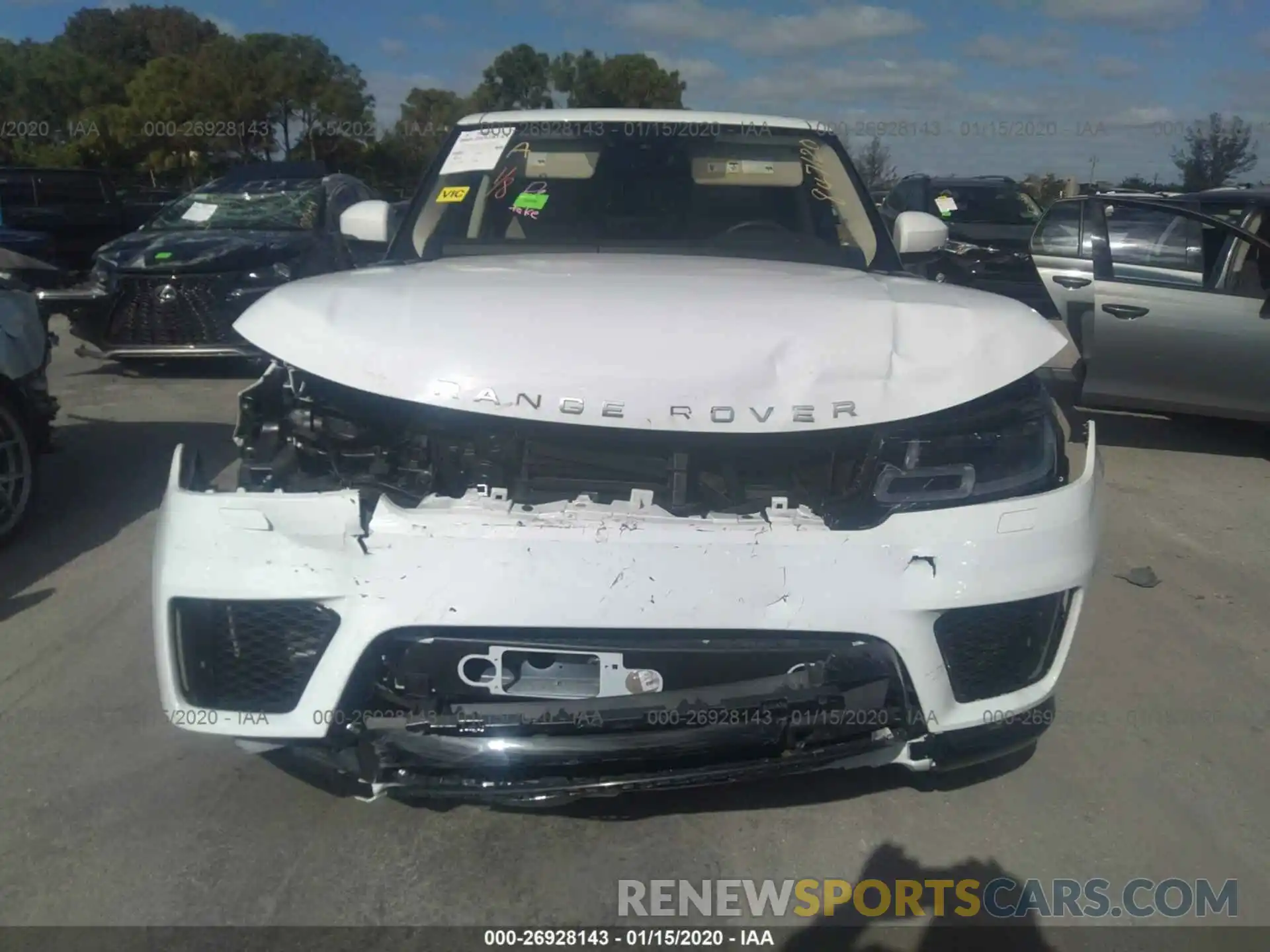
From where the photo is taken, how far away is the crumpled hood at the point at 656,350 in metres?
2.32

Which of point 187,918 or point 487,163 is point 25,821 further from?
point 487,163

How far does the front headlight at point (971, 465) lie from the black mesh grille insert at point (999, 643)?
0.81 ft

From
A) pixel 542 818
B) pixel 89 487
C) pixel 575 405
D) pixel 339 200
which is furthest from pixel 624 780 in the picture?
pixel 339 200

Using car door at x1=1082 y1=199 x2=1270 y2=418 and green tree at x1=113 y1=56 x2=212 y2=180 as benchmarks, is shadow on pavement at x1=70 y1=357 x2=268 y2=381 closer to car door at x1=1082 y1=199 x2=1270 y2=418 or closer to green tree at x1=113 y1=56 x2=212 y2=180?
car door at x1=1082 y1=199 x2=1270 y2=418

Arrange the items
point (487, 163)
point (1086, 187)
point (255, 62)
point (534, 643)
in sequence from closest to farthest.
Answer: point (534, 643) < point (487, 163) < point (1086, 187) < point (255, 62)

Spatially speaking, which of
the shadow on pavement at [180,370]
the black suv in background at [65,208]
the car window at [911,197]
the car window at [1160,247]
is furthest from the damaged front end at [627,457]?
the black suv in background at [65,208]

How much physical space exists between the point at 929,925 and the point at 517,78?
172ft

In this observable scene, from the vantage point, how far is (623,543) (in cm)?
218

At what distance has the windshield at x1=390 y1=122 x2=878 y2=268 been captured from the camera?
4039 millimetres

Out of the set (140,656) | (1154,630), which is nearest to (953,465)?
(1154,630)

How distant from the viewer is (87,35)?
58438 mm

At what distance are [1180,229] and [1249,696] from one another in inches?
156

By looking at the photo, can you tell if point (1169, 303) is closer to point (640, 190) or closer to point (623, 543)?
point (640, 190)

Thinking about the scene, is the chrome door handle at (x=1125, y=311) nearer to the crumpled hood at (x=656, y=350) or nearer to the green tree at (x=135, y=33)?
the crumpled hood at (x=656, y=350)
